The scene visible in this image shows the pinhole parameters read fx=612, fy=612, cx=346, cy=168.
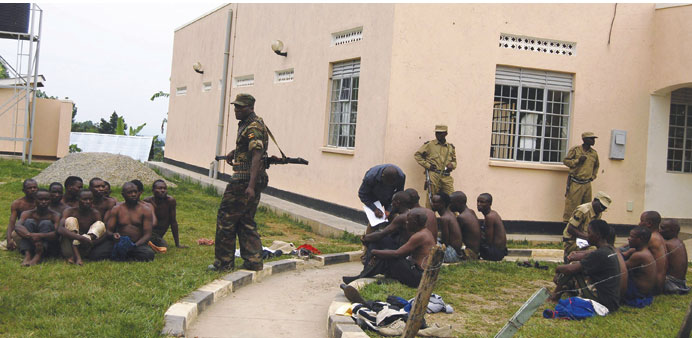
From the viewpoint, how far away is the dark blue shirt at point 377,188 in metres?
8.04

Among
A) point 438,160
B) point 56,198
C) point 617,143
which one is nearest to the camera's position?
point 56,198

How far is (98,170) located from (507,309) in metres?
12.2

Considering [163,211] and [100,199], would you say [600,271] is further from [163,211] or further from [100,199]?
[100,199]

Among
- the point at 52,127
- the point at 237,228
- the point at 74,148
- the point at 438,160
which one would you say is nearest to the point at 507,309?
the point at 237,228

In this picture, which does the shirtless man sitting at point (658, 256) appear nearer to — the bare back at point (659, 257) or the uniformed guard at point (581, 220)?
the bare back at point (659, 257)

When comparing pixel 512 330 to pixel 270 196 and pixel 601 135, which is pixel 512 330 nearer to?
pixel 601 135

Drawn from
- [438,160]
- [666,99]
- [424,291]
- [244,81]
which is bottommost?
[424,291]

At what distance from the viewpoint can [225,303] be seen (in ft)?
19.6

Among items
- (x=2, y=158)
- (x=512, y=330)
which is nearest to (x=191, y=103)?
(x=2, y=158)

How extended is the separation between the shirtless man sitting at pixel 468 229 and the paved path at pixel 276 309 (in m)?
2.00

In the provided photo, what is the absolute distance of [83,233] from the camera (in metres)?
7.14

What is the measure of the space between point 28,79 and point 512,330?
A: 778 inches

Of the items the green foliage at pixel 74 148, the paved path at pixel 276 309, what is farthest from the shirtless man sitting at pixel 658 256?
the green foliage at pixel 74 148

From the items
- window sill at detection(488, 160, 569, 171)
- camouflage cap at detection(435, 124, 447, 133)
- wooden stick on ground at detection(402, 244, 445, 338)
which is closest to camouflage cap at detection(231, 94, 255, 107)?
wooden stick on ground at detection(402, 244, 445, 338)
